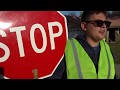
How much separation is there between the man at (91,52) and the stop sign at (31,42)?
0.14 meters

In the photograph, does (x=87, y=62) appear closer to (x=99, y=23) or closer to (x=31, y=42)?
(x=99, y=23)

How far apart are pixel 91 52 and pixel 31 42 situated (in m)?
0.81

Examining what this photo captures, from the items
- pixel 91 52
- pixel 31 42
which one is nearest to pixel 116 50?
pixel 91 52

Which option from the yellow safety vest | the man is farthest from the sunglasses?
the yellow safety vest

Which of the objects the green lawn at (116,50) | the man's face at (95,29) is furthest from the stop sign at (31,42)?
the green lawn at (116,50)

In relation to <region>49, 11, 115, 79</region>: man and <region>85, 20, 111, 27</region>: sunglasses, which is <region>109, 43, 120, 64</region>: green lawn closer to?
<region>49, 11, 115, 79</region>: man

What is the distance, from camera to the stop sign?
2.96m

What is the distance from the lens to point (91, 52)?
2945 mm

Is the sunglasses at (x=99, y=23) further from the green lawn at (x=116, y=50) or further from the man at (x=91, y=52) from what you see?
the green lawn at (x=116, y=50)

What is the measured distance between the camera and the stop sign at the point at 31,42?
117 inches

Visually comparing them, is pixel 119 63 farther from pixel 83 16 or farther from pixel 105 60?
pixel 83 16

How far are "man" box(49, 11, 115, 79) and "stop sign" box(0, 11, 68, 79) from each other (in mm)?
139
